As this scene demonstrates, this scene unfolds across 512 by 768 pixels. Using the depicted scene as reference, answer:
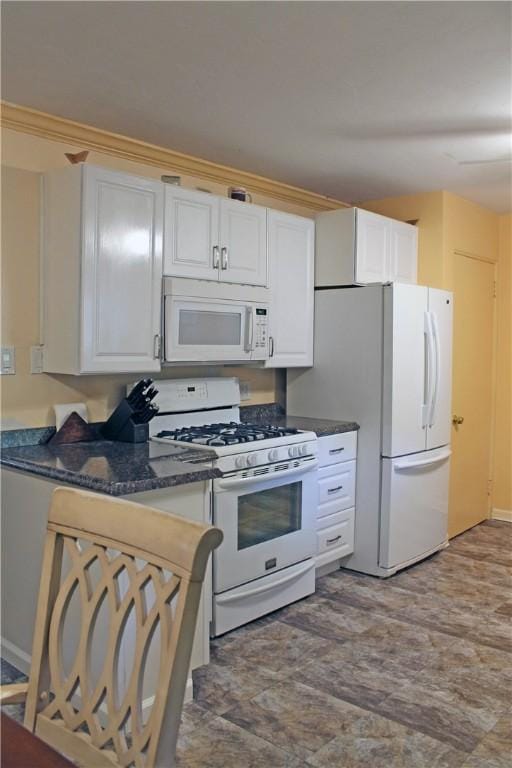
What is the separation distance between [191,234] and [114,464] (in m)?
1.29

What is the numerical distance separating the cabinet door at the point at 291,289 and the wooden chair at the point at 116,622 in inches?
103

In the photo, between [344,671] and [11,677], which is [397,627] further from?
[11,677]

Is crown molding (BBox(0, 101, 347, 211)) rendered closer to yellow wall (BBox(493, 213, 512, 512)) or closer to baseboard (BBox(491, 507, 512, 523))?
yellow wall (BBox(493, 213, 512, 512))

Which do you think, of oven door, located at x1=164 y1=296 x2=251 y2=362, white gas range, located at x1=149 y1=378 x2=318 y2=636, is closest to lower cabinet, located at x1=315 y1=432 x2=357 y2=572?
white gas range, located at x1=149 y1=378 x2=318 y2=636

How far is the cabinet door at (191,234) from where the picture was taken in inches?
125

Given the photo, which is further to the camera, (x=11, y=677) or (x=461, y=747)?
(x=11, y=677)

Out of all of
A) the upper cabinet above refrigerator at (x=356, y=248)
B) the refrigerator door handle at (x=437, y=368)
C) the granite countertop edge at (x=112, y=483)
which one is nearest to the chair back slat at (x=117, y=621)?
the granite countertop edge at (x=112, y=483)

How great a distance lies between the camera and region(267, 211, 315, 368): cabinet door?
3812mm

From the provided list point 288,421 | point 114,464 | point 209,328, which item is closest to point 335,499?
point 288,421

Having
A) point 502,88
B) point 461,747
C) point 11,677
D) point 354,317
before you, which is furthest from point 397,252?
point 11,677

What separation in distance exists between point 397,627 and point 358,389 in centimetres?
139

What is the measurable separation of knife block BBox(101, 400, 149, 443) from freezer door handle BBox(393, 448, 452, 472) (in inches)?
61.6

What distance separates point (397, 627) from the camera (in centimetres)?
319

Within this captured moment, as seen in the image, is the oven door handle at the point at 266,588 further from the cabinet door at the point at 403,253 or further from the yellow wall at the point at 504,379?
the yellow wall at the point at 504,379
